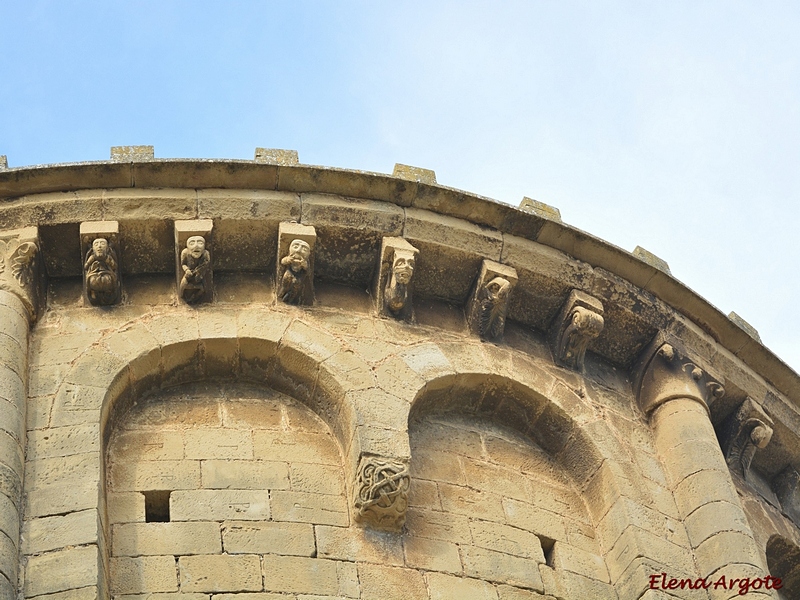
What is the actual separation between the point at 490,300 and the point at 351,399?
1.84 m

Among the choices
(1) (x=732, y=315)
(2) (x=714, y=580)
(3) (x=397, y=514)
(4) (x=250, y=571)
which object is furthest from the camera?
(1) (x=732, y=315)

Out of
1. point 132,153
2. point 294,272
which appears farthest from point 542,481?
point 132,153

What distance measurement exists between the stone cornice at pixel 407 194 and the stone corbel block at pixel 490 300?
18.0 inches

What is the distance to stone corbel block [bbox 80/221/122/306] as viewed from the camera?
10938 millimetres

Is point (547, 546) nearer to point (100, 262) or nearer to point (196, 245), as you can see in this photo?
point (196, 245)

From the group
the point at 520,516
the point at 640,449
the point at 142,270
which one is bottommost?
the point at 520,516

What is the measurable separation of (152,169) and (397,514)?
139 inches

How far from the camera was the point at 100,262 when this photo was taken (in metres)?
11.0

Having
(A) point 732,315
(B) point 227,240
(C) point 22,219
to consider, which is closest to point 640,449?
(A) point 732,315

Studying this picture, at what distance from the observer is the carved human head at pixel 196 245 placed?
36.2 feet

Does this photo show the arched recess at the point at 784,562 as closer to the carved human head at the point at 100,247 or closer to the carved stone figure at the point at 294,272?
the carved stone figure at the point at 294,272

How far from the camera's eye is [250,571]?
9.21 metres

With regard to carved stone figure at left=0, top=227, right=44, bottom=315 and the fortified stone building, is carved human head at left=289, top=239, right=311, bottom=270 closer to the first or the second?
the fortified stone building

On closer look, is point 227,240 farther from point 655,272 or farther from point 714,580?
point 714,580
